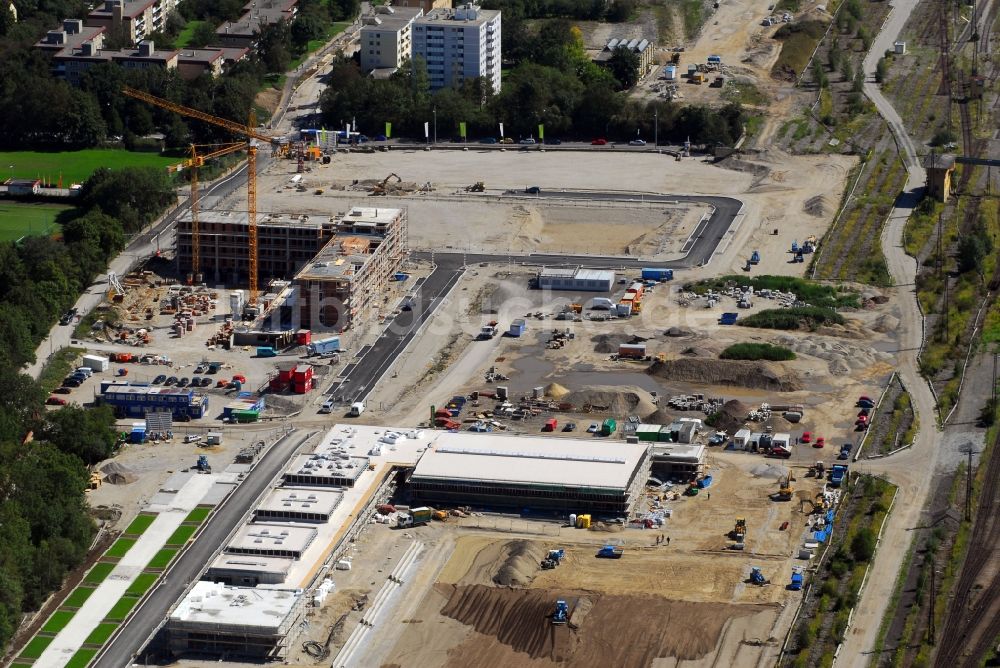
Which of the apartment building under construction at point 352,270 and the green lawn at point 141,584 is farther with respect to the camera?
the apartment building under construction at point 352,270

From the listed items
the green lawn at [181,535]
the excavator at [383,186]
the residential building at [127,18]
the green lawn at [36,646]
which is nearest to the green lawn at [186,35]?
the residential building at [127,18]

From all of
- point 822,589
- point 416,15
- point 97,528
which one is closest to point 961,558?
point 822,589

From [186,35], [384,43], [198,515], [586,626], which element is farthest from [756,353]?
[186,35]

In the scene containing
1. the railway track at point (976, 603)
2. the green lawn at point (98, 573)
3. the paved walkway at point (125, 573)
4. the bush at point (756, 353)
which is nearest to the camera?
the railway track at point (976, 603)

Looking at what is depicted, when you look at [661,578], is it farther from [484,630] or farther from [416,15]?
[416,15]

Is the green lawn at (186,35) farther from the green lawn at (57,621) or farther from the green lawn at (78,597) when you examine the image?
the green lawn at (57,621)
